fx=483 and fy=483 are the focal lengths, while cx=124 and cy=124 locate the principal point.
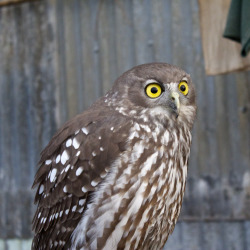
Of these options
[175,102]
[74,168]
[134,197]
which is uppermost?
[175,102]

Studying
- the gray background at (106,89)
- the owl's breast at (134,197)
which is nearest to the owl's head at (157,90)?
the owl's breast at (134,197)

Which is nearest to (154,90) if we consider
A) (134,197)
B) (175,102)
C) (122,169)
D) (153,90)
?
(153,90)

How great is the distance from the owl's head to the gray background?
7.04ft

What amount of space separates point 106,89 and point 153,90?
268 cm

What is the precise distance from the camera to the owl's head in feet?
9.86

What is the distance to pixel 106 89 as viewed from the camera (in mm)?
5691

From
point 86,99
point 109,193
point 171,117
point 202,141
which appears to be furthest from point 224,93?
point 109,193

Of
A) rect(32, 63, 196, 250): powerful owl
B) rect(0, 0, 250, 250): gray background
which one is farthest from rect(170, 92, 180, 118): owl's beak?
rect(0, 0, 250, 250): gray background

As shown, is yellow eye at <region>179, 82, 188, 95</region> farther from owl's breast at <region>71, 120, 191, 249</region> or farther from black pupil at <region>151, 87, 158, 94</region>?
owl's breast at <region>71, 120, 191, 249</region>

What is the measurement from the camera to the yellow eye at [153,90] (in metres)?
3.04

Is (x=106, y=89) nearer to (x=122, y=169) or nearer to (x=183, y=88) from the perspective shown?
(x=183, y=88)

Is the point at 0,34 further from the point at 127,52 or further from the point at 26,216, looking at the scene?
the point at 26,216

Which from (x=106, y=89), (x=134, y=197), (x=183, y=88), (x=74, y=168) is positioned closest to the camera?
(x=134, y=197)

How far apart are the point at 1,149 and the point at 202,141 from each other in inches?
102
